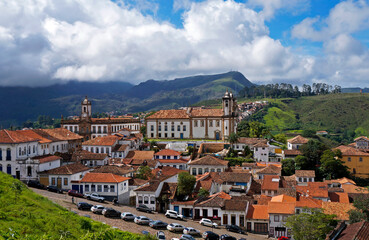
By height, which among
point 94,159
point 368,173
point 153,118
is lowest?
point 368,173

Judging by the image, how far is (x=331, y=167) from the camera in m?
56.6

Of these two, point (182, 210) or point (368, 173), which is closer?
point (182, 210)

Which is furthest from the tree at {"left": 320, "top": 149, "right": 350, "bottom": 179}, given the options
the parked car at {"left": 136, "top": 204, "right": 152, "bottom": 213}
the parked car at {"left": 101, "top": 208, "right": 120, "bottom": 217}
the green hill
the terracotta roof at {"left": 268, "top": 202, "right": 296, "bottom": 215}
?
the green hill

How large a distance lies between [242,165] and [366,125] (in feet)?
269

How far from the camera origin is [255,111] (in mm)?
138000

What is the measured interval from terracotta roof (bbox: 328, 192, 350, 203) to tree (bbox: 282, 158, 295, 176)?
12536 mm

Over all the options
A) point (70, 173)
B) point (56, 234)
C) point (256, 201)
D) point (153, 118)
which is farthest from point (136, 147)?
point (56, 234)

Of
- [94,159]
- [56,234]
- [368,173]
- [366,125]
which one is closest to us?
[56,234]

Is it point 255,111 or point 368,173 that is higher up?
point 255,111

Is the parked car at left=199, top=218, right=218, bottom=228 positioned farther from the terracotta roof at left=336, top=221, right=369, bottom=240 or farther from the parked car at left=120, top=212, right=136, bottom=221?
the terracotta roof at left=336, top=221, right=369, bottom=240

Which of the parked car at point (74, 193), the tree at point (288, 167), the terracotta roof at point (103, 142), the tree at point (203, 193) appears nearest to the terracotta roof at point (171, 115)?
the terracotta roof at point (103, 142)

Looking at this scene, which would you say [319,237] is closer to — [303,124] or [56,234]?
[56,234]

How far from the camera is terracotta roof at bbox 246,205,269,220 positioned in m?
35.9

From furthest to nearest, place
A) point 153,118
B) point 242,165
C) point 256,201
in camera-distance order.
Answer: point 153,118
point 242,165
point 256,201
